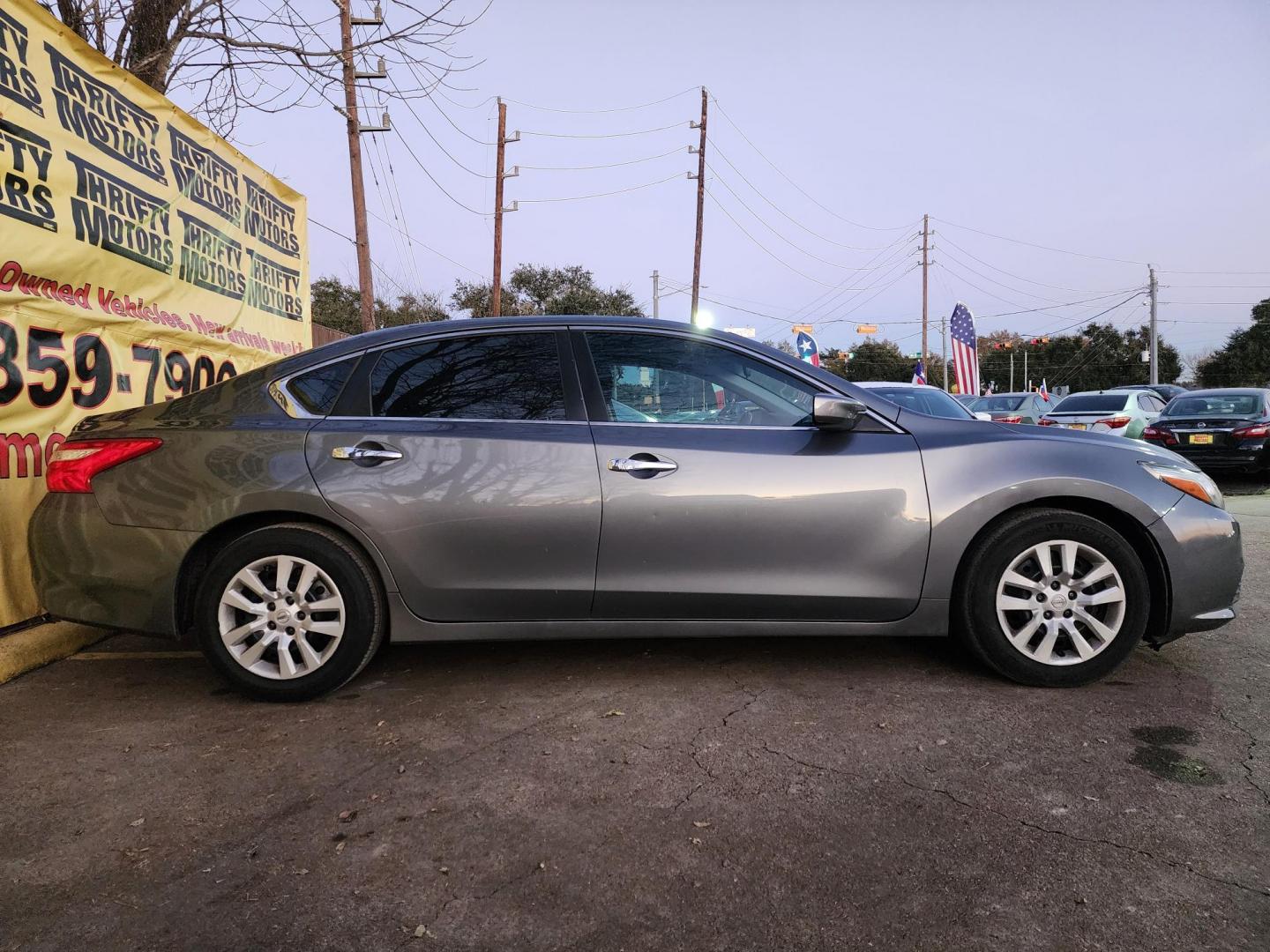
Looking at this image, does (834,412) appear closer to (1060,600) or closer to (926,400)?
(1060,600)

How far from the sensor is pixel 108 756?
9.31 ft

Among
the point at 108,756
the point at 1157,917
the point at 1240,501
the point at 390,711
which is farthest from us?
the point at 1240,501

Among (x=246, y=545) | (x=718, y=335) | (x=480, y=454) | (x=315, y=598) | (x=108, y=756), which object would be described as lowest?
(x=108, y=756)

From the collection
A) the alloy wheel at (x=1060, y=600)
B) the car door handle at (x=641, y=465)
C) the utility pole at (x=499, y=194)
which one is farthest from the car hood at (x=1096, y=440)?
the utility pole at (x=499, y=194)

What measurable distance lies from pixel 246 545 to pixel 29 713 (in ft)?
3.77

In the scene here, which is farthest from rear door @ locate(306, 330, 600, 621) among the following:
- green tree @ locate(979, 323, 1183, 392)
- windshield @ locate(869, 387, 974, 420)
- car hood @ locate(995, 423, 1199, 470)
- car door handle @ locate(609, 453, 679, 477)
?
green tree @ locate(979, 323, 1183, 392)

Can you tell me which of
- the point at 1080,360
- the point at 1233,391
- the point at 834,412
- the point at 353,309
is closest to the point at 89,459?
the point at 834,412

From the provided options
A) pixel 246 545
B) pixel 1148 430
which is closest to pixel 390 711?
pixel 246 545

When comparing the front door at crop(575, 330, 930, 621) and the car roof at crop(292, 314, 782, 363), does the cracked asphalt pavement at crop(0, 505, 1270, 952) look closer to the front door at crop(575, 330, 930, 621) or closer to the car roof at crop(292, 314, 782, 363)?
the front door at crop(575, 330, 930, 621)

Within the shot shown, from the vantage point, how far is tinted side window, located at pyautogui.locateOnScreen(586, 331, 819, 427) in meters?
3.41

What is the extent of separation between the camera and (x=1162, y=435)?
11438 mm

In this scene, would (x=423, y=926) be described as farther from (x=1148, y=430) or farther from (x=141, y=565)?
(x=1148, y=430)

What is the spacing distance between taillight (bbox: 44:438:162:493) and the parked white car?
12.3m

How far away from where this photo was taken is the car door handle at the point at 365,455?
10.7ft
